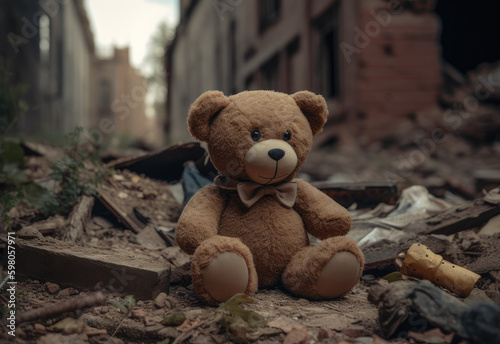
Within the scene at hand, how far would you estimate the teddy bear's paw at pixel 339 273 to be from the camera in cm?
184

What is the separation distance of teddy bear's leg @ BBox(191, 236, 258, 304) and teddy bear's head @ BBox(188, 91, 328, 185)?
1.23 ft

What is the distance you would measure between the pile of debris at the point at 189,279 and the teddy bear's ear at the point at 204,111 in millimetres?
674

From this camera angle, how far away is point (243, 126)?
6.40 ft

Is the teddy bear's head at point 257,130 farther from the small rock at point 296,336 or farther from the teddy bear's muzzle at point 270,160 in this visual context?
the small rock at point 296,336

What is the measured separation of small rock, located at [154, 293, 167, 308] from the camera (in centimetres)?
184

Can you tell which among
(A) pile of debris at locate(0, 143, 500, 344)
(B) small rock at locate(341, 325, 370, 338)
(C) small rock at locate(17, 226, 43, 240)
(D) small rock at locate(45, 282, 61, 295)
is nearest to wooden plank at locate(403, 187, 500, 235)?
(A) pile of debris at locate(0, 143, 500, 344)

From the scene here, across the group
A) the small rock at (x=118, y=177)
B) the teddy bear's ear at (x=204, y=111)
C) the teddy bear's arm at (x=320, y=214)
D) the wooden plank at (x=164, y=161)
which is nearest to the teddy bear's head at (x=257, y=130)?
the teddy bear's ear at (x=204, y=111)

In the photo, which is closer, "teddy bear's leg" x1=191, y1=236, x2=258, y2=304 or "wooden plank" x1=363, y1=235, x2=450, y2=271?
"teddy bear's leg" x1=191, y1=236, x2=258, y2=304

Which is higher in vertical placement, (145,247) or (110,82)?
(110,82)

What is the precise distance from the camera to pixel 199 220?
1.91 metres

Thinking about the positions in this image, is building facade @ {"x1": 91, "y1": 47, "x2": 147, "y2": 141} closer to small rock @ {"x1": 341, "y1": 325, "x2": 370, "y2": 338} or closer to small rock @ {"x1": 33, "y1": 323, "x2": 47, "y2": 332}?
small rock @ {"x1": 33, "y1": 323, "x2": 47, "y2": 332}

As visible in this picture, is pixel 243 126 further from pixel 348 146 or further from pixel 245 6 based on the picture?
pixel 245 6

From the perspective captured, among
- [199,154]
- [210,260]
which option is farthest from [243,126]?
[199,154]

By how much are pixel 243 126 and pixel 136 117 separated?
34.2 metres
